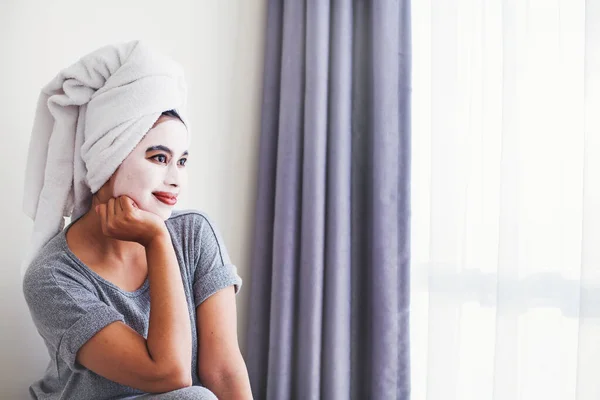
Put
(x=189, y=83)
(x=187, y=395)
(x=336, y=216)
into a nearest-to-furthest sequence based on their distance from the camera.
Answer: (x=187, y=395)
(x=336, y=216)
(x=189, y=83)

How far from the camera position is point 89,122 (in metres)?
1.19

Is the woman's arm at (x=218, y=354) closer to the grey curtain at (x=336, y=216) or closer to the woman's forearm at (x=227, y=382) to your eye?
the woman's forearm at (x=227, y=382)

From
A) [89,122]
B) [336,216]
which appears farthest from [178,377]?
[336,216]

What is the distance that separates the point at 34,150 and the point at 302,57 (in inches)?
34.9

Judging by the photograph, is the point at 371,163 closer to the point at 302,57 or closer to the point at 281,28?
the point at 302,57

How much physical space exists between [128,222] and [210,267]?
11.1 inches

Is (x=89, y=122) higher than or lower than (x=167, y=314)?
higher

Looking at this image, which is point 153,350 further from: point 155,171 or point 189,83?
point 189,83

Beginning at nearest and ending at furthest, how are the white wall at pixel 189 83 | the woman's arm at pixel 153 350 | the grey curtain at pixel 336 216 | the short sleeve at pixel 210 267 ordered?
the woman's arm at pixel 153 350 → the short sleeve at pixel 210 267 → the white wall at pixel 189 83 → the grey curtain at pixel 336 216

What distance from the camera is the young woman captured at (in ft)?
3.52
